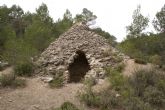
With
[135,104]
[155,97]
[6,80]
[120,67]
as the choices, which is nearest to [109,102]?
[135,104]

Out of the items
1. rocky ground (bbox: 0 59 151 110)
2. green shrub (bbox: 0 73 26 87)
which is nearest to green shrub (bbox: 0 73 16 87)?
green shrub (bbox: 0 73 26 87)

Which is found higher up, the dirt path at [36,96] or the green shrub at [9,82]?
the green shrub at [9,82]

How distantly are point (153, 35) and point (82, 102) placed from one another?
19827mm

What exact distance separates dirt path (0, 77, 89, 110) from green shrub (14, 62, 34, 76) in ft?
3.34

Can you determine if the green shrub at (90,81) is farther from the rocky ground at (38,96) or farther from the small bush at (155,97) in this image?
the small bush at (155,97)

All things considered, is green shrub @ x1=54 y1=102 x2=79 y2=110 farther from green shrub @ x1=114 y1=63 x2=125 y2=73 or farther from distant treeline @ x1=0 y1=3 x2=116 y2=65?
distant treeline @ x1=0 y1=3 x2=116 y2=65

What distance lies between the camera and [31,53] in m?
27.7

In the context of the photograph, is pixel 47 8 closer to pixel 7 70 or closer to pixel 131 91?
pixel 7 70

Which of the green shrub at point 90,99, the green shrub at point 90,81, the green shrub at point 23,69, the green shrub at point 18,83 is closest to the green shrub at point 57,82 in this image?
the green shrub at point 90,81

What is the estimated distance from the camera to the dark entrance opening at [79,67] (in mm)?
25766

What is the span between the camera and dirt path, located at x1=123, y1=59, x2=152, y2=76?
23.6 metres

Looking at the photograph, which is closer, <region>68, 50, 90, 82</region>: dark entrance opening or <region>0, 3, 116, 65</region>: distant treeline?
<region>68, 50, 90, 82</region>: dark entrance opening

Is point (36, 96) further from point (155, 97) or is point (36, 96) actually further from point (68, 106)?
point (155, 97)

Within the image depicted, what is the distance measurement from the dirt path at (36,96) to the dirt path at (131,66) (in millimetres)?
3061
